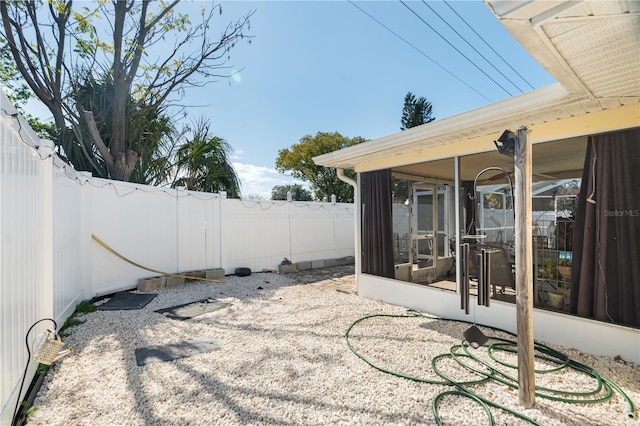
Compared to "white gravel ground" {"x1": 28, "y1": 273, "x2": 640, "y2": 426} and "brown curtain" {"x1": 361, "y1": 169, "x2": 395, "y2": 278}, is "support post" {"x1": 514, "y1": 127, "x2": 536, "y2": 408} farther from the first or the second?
"brown curtain" {"x1": 361, "y1": 169, "x2": 395, "y2": 278}

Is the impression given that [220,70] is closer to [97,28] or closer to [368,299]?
[97,28]

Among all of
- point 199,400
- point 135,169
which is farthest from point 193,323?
point 135,169

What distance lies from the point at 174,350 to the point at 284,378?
4.31 ft

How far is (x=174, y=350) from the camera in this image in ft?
10.1

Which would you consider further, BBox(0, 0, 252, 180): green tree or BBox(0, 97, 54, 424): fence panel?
BBox(0, 0, 252, 180): green tree

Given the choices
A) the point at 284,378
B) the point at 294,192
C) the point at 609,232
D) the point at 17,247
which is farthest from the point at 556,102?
the point at 294,192

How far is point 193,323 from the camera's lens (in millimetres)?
3910

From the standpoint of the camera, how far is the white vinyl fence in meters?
1.91

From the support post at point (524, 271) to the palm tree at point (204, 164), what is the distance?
7.70m

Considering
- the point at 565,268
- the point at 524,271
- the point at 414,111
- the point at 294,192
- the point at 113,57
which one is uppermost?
the point at 414,111

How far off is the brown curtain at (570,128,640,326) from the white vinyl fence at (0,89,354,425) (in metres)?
4.63

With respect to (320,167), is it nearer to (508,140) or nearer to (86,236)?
(86,236)

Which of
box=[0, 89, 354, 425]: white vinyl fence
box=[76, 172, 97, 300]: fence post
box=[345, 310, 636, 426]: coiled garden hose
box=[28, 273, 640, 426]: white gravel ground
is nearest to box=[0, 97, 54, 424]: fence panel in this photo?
box=[0, 89, 354, 425]: white vinyl fence

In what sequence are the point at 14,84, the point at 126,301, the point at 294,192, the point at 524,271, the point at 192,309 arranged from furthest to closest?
1. the point at 294,192
2. the point at 14,84
3. the point at 126,301
4. the point at 192,309
5. the point at 524,271
